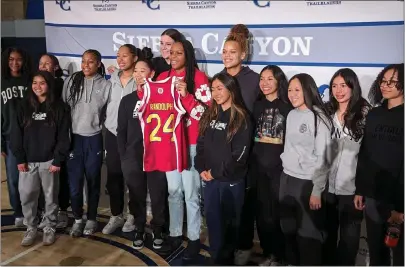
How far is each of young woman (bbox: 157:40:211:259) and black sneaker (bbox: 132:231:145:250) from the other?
34 cm

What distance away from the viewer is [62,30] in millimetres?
4250

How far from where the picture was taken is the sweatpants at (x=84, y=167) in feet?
11.0

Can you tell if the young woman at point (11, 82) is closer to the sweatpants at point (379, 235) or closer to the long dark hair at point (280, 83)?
the long dark hair at point (280, 83)

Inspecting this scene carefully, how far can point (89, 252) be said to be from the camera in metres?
3.20

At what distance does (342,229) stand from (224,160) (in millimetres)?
876

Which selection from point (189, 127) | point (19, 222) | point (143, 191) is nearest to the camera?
point (189, 127)

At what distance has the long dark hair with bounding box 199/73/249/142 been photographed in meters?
2.66

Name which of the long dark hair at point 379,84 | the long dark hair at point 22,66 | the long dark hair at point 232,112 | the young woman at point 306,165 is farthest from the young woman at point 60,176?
the long dark hair at point 379,84

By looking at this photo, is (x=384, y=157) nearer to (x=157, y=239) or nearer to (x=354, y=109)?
(x=354, y=109)

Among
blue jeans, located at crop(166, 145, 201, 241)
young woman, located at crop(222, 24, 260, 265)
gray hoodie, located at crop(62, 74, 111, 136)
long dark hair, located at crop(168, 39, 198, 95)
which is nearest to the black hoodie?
young woman, located at crop(222, 24, 260, 265)

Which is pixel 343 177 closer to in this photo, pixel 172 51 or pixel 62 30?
pixel 172 51

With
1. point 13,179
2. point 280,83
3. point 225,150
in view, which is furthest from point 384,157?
point 13,179

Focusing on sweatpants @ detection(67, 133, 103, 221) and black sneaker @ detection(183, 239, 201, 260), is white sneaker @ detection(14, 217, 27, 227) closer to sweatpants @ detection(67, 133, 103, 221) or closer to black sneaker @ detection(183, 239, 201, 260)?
sweatpants @ detection(67, 133, 103, 221)

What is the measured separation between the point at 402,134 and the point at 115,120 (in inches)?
82.9
